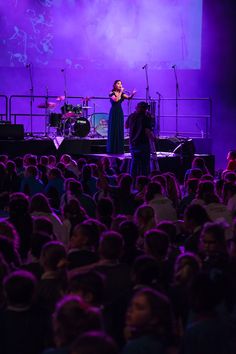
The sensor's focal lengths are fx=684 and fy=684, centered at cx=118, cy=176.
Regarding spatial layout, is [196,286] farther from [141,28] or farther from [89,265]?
[141,28]

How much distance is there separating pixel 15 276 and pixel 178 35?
16859mm

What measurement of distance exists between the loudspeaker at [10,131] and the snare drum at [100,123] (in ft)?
13.1

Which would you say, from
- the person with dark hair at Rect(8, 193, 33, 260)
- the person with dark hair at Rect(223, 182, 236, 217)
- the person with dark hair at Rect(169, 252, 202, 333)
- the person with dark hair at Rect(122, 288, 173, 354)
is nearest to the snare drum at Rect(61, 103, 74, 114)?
the person with dark hair at Rect(223, 182, 236, 217)

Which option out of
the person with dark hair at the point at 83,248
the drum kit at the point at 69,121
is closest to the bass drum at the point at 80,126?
the drum kit at the point at 69,121

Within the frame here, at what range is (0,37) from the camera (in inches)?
797


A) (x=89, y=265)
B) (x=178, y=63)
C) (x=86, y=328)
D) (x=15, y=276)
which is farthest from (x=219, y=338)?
(x=178, y=63)

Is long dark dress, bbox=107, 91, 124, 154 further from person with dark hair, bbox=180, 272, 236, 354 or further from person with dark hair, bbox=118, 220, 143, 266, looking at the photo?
person with dark hair, bbox=180, 272, 236, 354

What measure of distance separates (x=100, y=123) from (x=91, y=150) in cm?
271

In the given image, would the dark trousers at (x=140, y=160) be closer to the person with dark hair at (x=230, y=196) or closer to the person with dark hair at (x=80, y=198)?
the person with dark hair at (x=230, y=196)

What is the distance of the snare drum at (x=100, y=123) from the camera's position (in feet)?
63.9

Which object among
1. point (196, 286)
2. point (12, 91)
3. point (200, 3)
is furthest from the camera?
point (12, 91)

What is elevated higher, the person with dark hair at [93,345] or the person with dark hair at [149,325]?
the person with dark hair at [93,345]

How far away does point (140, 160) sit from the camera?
43.1ft

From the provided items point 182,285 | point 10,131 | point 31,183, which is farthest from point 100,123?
point 182,285
